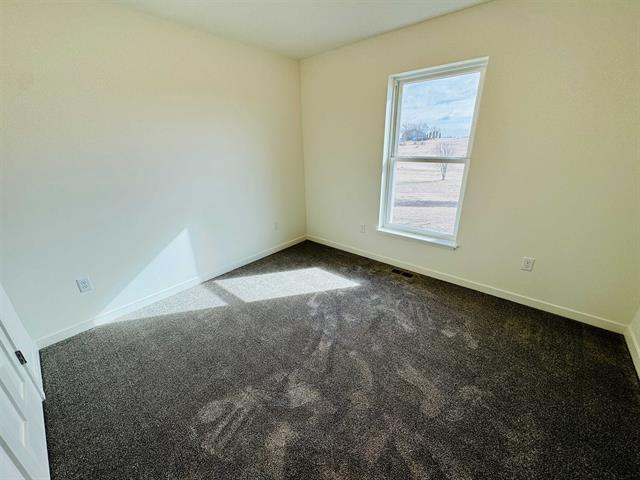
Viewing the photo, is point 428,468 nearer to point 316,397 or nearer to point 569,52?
point 316,397

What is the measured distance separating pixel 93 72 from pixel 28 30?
12.6 inches

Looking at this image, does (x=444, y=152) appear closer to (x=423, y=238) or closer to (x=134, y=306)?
(x=423, y=238)

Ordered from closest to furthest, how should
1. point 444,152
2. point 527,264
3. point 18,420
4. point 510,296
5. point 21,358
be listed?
point 18,420, point 21,358, point 527,264, point 510,296, point 444,152

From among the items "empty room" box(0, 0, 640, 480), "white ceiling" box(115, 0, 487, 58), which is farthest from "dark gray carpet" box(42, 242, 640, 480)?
"white ceiling" box(115, 0, 487, 58)

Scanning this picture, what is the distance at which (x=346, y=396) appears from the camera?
1487 mm

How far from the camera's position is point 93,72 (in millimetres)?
1813

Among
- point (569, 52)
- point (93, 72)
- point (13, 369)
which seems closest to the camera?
point (13, 369)

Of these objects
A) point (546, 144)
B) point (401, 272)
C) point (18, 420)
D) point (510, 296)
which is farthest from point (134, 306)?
point (546, 144)

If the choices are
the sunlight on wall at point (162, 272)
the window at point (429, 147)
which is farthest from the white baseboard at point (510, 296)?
the sunlight on wall at point (162, 272)

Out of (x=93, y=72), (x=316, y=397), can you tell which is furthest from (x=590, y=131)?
(x=93, y=72)

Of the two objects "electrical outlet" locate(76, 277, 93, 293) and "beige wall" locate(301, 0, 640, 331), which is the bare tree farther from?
"electrical outlet" locate(76, 277, 93, 293)

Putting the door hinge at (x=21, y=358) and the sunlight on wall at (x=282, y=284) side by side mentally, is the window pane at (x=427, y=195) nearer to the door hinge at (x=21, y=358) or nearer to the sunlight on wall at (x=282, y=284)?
the sunlight on wall at (x=282, y=284)

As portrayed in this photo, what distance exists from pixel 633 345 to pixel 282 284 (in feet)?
8.84

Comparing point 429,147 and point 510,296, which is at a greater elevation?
point 429,147
